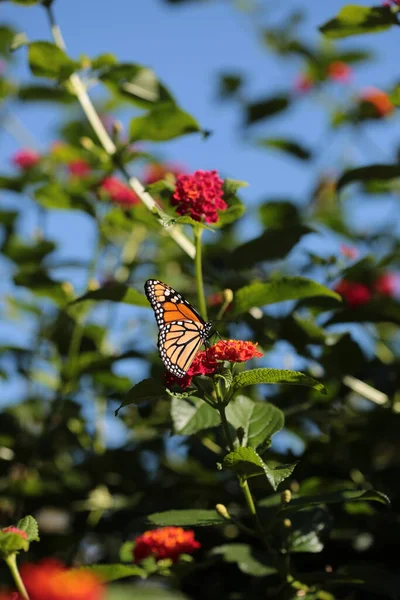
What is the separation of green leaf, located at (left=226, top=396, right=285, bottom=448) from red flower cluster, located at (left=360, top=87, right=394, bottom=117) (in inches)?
106

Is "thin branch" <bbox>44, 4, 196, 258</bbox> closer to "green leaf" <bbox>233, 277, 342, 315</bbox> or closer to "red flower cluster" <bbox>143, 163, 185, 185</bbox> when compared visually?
"green leaf" <bbox>233, 277, 342, 315</bbox>

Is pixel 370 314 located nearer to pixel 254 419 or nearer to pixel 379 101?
pixel 254 419

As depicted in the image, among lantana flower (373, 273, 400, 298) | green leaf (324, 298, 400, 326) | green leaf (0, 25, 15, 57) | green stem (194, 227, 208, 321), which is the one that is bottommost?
lantana flower (373, 273, 400, 298)

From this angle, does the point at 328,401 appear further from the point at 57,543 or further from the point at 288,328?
the point at 57,543

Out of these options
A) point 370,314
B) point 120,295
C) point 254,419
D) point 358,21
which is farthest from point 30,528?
point 358,21

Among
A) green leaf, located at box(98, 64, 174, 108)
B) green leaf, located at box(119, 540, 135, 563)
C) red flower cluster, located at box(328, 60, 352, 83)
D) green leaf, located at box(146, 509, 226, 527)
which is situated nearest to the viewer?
green leaf, located at box(146, 509, 226, 527)

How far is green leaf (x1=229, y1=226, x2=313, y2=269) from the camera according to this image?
6.96 ft

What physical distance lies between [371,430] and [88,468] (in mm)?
1198

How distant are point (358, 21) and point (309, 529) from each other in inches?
60.6

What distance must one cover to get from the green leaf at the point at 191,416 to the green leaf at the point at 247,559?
30cm

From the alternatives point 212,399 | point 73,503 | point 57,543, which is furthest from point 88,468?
point 212,399

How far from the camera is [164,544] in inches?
67.9

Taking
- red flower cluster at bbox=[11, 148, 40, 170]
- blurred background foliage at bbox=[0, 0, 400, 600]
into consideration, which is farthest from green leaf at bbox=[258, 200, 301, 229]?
red flower cluster at bbox=[11, 148, 40, 170]

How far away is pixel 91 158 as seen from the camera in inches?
101
